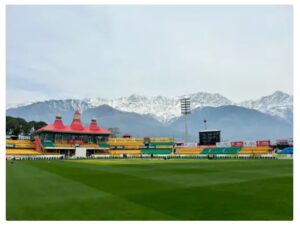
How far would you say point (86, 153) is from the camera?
321ft

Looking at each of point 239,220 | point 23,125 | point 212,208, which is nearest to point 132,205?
point 212,208

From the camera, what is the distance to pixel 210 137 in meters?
97.6

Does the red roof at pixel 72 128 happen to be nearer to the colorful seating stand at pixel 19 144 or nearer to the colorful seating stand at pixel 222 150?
the colorful seating stand at pixel 19 144

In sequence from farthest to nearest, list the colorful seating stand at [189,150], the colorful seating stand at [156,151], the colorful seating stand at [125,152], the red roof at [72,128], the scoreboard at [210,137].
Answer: the colorful seating stand at [156,151]
the colorful seating stand at [125,152]
the red roof at [72,128]
the scoreboard at [210,137]
the colorful seating stand at [189,150]

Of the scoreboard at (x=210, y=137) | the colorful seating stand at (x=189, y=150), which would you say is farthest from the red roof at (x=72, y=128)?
the scoreboard at (x=210, y=137)

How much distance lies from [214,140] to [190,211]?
86320 millimetres

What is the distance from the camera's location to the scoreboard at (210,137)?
95688mm

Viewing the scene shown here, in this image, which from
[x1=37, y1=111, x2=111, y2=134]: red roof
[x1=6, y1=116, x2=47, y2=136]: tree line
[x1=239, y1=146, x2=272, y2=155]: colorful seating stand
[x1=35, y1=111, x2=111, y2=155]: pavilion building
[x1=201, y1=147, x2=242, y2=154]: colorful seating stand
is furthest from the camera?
[x1=6, y1=116, x2=47, y2=136]: tree line

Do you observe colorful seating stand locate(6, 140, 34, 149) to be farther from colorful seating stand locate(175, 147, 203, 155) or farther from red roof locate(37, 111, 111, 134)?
colorful seating stand locate(175, 147, 203, 155)

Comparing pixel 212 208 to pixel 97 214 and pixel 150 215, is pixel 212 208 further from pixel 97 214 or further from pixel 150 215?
pixel 97 214

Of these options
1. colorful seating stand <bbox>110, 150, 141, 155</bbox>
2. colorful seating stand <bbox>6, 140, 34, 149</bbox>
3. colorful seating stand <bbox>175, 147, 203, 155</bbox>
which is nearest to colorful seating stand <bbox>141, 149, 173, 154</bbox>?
colorful seating stand <bbox>110, 150, 141, 155</bbox>

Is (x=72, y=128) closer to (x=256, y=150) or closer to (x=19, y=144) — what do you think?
(x=19, y=144)

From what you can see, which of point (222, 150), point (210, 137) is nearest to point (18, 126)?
point (210, 137)

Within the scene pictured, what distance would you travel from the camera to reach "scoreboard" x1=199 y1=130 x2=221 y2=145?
95688 mm
